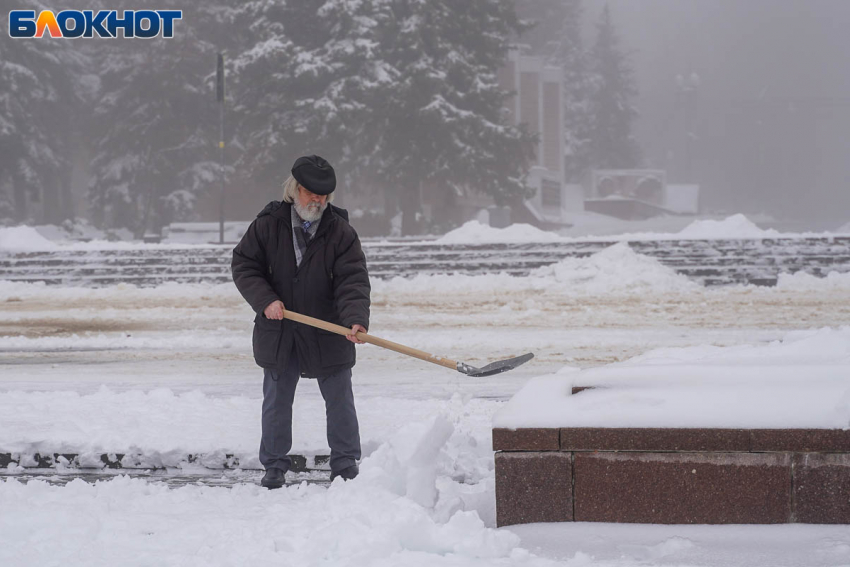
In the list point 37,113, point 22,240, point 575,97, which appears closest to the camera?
point 22,240

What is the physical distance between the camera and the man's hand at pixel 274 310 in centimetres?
443

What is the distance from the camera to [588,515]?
3832mm

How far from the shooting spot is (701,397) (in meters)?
3.88

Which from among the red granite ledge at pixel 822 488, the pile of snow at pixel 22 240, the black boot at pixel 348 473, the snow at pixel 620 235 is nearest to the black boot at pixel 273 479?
the black boot at pixel 348 473

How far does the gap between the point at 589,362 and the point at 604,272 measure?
650cm

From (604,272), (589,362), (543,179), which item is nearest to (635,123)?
(543,179)

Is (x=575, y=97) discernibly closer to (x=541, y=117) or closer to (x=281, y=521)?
(x=541, y=117)

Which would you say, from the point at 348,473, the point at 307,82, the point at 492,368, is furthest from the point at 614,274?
the point at 307,82

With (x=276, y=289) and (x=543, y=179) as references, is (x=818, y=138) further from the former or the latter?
(x=276, y=289)

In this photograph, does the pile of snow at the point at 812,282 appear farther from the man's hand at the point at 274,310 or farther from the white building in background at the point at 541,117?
the white building in background at the point at 541,117

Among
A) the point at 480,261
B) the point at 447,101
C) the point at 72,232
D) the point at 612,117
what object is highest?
the point at 612,117

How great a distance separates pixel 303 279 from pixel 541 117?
140ft

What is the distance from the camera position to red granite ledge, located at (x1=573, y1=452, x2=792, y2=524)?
3729 millimetres

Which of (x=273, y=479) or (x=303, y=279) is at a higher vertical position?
(x=303, y=279)
